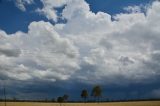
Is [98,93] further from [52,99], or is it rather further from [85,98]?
[52,99]

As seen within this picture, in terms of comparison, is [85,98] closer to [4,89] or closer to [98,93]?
[98,93]

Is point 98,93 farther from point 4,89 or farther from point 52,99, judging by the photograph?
point 4,89

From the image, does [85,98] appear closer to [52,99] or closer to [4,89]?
[52,99]

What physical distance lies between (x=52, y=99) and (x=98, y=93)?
30.1 meters

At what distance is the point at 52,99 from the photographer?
196m

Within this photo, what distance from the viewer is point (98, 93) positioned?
189000 mm

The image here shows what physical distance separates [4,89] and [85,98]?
11785 centimetres

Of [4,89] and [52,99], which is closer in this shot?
[4,89]

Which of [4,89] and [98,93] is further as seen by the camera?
[98,93]

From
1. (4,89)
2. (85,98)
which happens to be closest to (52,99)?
(85,98)

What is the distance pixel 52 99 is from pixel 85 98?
21.5m

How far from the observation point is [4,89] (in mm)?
77125
